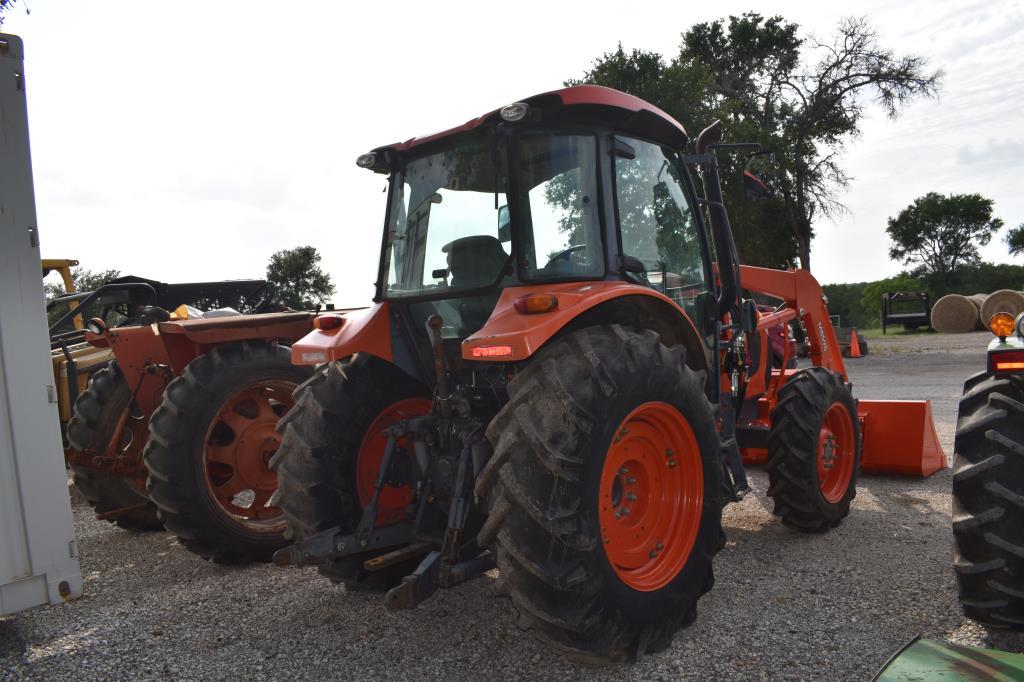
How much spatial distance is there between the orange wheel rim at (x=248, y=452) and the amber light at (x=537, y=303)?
99.7 inches

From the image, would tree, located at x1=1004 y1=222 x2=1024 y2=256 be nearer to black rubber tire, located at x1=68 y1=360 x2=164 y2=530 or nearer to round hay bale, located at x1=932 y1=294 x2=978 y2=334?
round hay bale, located at x1=932 y1=294 x2=978 y2=334

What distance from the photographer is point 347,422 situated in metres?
3.55

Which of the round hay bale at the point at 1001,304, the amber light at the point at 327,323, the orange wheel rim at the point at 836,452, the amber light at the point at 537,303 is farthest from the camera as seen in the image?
the round hay bale at the point at 1001,304

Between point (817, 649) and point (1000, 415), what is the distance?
1146 mm

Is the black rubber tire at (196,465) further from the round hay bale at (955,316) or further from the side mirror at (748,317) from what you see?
the round hay bale at (955,316)

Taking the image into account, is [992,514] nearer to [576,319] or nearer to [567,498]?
[567,498]

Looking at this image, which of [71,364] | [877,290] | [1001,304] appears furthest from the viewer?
[877,290]

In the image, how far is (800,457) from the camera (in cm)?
434

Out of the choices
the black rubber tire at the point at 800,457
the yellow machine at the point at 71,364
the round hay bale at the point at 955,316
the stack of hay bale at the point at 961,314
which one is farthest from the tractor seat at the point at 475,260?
the round hay bale at the point at 955,316

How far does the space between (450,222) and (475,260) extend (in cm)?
28

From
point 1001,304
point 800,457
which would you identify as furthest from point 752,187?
point 1001,304

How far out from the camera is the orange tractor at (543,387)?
2662mm

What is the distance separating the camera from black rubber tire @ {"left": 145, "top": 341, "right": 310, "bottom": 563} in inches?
168

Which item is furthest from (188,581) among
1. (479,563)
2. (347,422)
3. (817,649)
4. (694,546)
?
(817,649)
